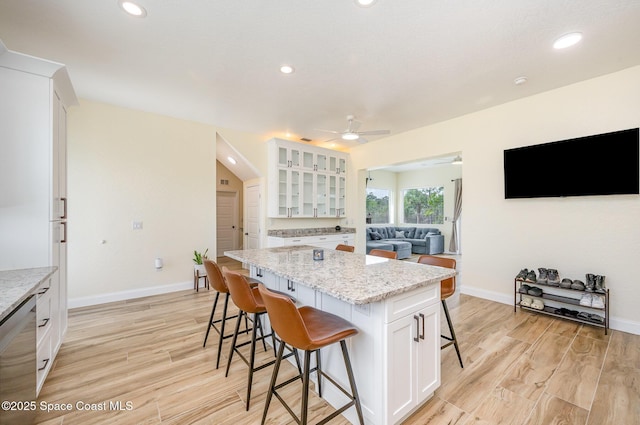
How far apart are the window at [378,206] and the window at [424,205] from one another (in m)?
0.70

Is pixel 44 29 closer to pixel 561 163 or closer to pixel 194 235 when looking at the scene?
pixel 194 235

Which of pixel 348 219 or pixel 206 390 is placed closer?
pixel 206 390

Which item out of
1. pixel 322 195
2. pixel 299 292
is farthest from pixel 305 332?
pixel 322 195

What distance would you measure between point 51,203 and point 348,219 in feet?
17.1

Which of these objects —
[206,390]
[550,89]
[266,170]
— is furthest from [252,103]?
[550,89]

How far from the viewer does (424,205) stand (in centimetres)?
956

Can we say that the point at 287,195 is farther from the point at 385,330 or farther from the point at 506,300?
the point at 385,330

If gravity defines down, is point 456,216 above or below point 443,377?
above

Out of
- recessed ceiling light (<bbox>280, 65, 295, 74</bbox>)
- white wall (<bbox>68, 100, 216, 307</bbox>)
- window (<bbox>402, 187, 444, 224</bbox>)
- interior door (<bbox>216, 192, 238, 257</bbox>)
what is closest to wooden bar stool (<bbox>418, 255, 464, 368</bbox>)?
recessed ceiling light (<bbox>280, 65, 295, 74</bbox>)

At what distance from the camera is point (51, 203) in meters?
2.03

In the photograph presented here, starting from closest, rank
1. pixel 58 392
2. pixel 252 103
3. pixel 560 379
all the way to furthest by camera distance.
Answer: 1. pixel 58 392
2. pixel 560 379
3. pixel 252 103

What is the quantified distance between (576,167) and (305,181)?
13.9 ft

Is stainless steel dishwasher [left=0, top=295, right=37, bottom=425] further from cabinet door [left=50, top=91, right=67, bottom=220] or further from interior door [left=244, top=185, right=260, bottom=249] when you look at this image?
interior door [left=244, top=185, right=260, bottom=249]

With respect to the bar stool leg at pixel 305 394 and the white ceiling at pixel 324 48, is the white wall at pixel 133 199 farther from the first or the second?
the bar stool leg at pixel 305 394
